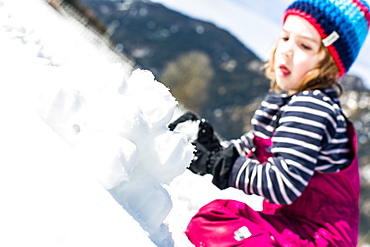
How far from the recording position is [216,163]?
1.35 m

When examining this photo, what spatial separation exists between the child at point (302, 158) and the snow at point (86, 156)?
10.1 inches

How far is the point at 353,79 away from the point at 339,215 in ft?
191

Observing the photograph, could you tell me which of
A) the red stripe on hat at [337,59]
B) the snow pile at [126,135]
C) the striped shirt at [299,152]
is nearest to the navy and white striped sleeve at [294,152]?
the striped shirt at [299,152]

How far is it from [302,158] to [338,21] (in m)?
0.56

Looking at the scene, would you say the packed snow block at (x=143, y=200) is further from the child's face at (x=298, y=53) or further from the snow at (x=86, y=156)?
the child's face at (x=298, y=53)

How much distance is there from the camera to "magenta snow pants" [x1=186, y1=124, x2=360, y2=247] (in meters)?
1.11

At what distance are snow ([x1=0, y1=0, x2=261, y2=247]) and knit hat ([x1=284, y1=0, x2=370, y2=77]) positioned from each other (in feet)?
2.44

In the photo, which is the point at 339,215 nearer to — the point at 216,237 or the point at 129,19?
the point at 216,237

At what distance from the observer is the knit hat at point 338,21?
1.41 meters

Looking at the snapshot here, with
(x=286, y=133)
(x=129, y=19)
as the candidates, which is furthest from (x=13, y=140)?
(x=129, y=19)

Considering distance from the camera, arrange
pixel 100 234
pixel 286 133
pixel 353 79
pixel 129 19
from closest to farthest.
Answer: pixel 100 234, pixel 286 133, pixel 353 79, pixel 129 19

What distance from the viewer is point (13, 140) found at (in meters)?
0.79

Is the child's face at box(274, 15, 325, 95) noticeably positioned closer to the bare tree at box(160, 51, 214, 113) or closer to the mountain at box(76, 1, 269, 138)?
the bare tree at box(160, 51, 214, 113)

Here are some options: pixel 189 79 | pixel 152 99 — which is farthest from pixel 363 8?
pixel 189 79
